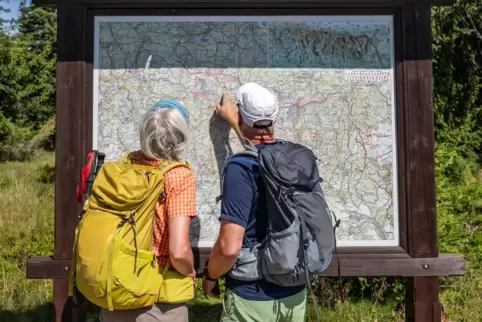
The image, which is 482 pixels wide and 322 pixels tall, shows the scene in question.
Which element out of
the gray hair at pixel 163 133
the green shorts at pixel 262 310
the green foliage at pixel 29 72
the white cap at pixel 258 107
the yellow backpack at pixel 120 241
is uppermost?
the green foliage at pixel 29 72

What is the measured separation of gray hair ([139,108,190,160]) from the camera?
7.79ft

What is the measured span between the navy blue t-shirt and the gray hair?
0.25 metres

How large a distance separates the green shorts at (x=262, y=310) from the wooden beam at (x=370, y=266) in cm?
84

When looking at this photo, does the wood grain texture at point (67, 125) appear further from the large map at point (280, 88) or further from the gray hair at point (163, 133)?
the gray hair at point (163, 133)

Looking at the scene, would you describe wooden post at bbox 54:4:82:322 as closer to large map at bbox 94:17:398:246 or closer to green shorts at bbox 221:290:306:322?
large map at bbox 94:17:398:246

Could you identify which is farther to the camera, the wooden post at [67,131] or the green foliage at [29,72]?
the green foliage at [29,72]

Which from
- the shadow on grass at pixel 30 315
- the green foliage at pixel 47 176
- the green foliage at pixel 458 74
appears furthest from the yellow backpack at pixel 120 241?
the green foliage at pixel 47 176

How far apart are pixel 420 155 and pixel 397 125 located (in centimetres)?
23

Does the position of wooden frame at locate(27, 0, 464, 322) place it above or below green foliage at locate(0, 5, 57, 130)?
below

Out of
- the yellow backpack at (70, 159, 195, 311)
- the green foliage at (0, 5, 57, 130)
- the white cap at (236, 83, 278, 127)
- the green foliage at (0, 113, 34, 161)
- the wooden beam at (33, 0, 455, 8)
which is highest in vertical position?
the green foliage at (0, 5, 57, 130)

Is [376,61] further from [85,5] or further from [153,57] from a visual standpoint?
[85,5]

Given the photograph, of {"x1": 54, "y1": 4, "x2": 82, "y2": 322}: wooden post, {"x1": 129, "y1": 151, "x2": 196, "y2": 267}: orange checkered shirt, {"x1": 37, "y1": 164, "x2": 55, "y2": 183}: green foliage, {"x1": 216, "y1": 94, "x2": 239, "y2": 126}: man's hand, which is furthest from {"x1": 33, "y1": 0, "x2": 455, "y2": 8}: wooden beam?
{"x1": 37, "y1": 164, "x2": 55, "y2": 183}: green foliage

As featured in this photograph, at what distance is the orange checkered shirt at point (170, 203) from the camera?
2.34m

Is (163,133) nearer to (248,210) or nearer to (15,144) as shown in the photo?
(248,210)
